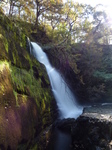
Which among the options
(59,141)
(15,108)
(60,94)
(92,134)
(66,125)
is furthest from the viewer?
(60,94)

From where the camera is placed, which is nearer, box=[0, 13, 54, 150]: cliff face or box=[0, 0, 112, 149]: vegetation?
box=[0, 13, 54, 150]: cliff face

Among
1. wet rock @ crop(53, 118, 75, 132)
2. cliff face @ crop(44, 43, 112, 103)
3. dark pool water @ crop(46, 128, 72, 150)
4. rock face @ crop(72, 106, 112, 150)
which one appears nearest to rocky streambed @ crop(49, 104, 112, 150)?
rock face @ crop(72, 106, 112, 150)

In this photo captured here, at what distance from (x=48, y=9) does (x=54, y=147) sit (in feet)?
51.2

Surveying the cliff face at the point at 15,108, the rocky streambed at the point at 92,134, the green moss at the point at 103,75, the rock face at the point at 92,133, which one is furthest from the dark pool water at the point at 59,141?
the green moss at the point at 103,75

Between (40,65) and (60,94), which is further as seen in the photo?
(60,94)

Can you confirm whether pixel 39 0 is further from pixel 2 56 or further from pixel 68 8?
pixel 2 56

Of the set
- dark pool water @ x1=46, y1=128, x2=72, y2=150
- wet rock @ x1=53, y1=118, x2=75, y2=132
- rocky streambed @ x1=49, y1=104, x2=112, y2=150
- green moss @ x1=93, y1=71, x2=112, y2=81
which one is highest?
green moss @ x1=93, y1=71, x2=112, y2=81

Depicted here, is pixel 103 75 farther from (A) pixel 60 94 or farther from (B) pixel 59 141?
(B) pixel 59 141

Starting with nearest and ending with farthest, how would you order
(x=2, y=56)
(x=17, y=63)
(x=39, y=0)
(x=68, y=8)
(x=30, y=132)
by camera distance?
(x=2, y=56) → (x=30, y=132) → (x=17, y=63) → (x=39, y=0) → (x=68, y=8)

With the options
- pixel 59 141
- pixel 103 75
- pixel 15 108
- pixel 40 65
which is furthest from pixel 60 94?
pixel 15 108

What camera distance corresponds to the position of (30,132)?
454cm

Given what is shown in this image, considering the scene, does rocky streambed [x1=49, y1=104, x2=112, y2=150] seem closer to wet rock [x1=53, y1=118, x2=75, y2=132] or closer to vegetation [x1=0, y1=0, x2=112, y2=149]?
wet rock [x1=53, y1=118, x2=75, y2=132]

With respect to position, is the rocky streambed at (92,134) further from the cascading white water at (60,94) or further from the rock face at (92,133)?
the cascading white water at (60,94)

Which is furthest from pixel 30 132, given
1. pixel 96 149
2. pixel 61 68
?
pixel 61 68
